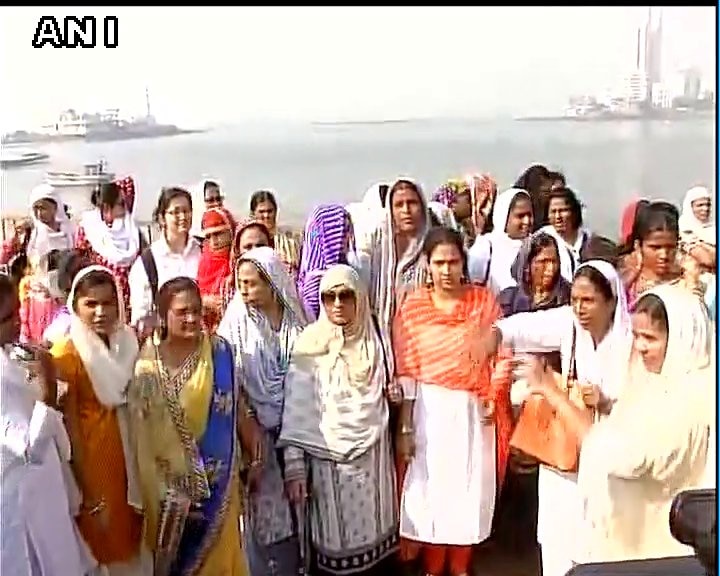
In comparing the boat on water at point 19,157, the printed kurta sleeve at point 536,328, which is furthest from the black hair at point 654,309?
the boat on water at point 19,157

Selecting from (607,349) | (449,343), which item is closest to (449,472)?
(449,343)

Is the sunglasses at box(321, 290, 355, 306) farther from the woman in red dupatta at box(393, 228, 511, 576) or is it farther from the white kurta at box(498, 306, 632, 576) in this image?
the white kurta at box(498, 306, 632, 576)

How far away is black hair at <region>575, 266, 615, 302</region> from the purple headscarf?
1.15 feet

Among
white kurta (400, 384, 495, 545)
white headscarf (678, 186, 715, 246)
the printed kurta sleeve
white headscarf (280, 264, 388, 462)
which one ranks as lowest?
white kurta (400, 384, 495, 545)

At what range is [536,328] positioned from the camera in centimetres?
176

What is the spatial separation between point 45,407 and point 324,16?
2.25ft

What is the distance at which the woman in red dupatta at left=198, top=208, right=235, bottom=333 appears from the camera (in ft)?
5.66

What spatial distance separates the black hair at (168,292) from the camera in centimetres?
172

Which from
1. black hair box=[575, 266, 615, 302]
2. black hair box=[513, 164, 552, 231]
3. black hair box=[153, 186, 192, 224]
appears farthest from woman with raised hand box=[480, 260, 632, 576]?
black hair box=[153, 186, 192, 224]

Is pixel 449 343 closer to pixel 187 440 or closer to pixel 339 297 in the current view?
pixel 339 297

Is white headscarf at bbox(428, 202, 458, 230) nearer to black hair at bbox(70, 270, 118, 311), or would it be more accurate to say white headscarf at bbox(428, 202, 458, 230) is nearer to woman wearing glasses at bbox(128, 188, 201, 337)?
woman wearing glasses at bbox(128, 188, 201, 337)

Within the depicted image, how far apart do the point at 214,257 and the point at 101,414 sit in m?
0.28

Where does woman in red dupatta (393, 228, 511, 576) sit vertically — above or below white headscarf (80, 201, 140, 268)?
below

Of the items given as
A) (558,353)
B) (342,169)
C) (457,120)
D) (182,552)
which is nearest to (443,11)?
(457,120)
